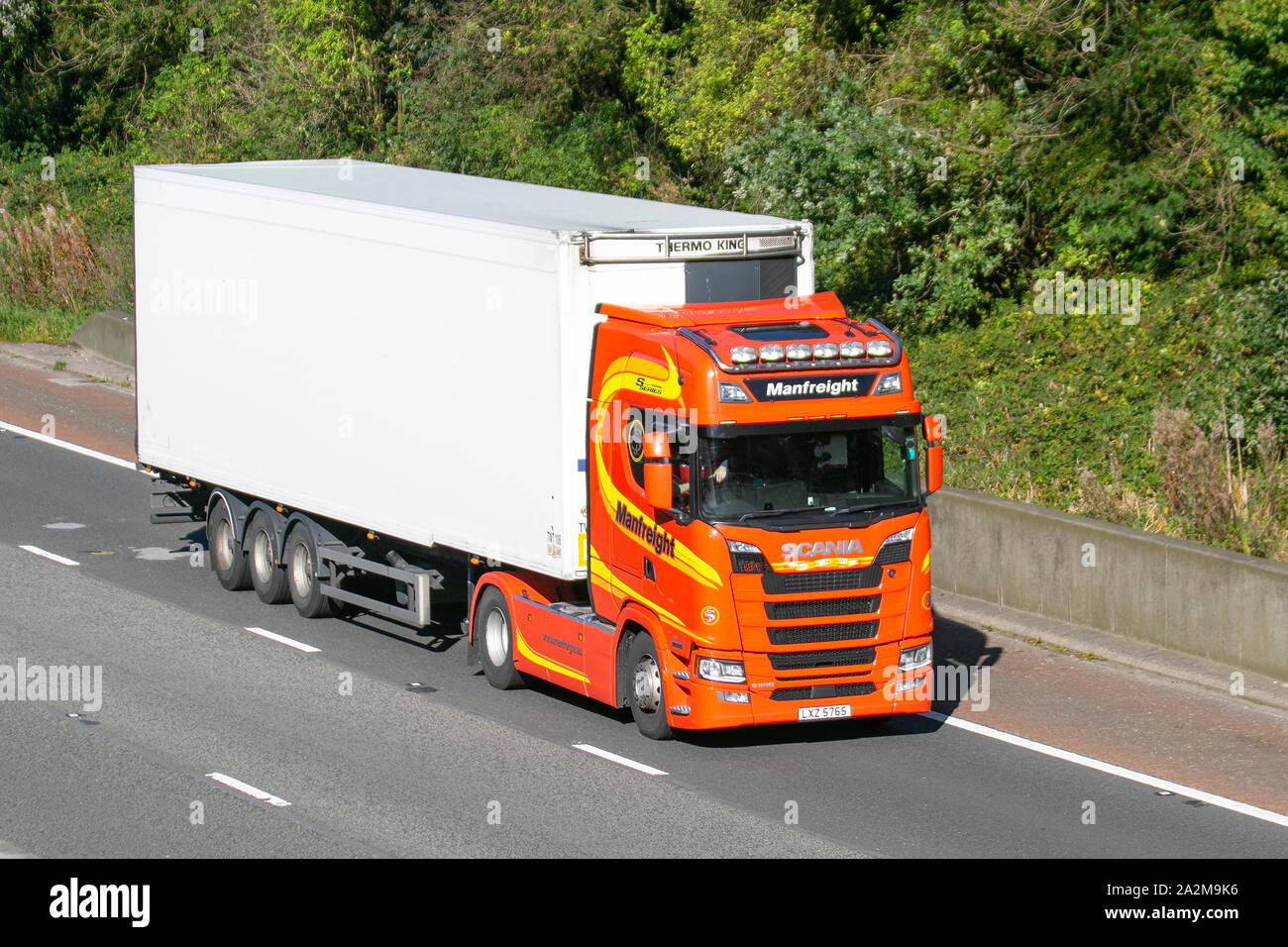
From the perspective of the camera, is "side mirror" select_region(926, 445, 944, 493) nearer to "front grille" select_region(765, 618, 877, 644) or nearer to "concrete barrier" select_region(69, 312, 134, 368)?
"front grille" select_region(765, 618, 877, 644)

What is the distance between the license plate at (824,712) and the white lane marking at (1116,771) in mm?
1409

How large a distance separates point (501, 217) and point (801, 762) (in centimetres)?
480

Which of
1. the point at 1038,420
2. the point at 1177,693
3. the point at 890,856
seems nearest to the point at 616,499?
the point at 890,856

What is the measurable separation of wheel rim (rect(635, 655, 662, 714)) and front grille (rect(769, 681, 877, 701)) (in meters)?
0.89

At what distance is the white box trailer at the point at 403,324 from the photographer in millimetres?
13859

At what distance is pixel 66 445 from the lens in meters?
24.9

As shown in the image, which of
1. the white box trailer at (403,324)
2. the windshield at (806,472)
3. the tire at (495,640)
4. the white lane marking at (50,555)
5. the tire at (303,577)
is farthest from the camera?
the white lane marking at (50,555)

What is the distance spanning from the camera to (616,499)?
1354cm

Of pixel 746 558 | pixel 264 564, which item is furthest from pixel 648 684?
pixel 264 564

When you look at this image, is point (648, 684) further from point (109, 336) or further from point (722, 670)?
point (109, 336)

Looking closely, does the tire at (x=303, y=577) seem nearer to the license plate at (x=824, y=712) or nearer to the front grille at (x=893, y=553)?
the license plate at (x=824, y=712)

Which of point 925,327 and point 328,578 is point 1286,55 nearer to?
point 925,327

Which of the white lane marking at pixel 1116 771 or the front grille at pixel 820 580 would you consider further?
the front grille at pixel 820 580

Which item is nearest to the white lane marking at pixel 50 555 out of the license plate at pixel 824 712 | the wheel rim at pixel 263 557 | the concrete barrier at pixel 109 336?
the wheel rim at pixel 263 557
